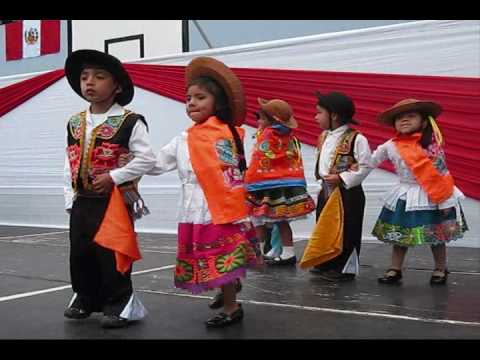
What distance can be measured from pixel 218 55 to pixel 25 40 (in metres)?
5.46

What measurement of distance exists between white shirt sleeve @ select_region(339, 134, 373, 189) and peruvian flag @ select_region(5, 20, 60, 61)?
817cm

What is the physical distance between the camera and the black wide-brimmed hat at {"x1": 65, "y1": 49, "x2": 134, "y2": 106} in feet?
11.0

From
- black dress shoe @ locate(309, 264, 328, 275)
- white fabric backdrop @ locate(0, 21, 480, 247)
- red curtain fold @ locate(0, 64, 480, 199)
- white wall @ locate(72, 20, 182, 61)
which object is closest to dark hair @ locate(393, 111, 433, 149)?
black dress shoe @ locate(309, 264, 328, 275)

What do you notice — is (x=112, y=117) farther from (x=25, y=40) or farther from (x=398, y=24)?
(x=25, y=40)

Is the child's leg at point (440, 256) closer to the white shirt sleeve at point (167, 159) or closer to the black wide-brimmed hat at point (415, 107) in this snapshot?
the black wide-brimmed hat at point (415, 107)

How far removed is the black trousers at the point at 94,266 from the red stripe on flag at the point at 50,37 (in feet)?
28.5

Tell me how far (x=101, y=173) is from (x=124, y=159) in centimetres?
14

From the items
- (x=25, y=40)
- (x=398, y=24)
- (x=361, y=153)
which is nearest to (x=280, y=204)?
(x=361, y=153)

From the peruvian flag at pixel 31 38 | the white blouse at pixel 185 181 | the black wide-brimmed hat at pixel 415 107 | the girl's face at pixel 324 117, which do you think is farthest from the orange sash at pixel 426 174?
the peruvian flag at pixel 31 38

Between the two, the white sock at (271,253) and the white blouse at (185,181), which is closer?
the white blouse at (185,181)

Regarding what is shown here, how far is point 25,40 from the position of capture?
11.6 m

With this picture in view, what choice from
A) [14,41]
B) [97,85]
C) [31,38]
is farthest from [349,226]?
Result: [14,41]

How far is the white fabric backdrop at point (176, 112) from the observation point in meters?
6.50

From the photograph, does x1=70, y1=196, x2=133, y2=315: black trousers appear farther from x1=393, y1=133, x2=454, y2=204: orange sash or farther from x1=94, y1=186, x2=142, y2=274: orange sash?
x1=393, y1=133, x2=454, y2=204: orange sash
